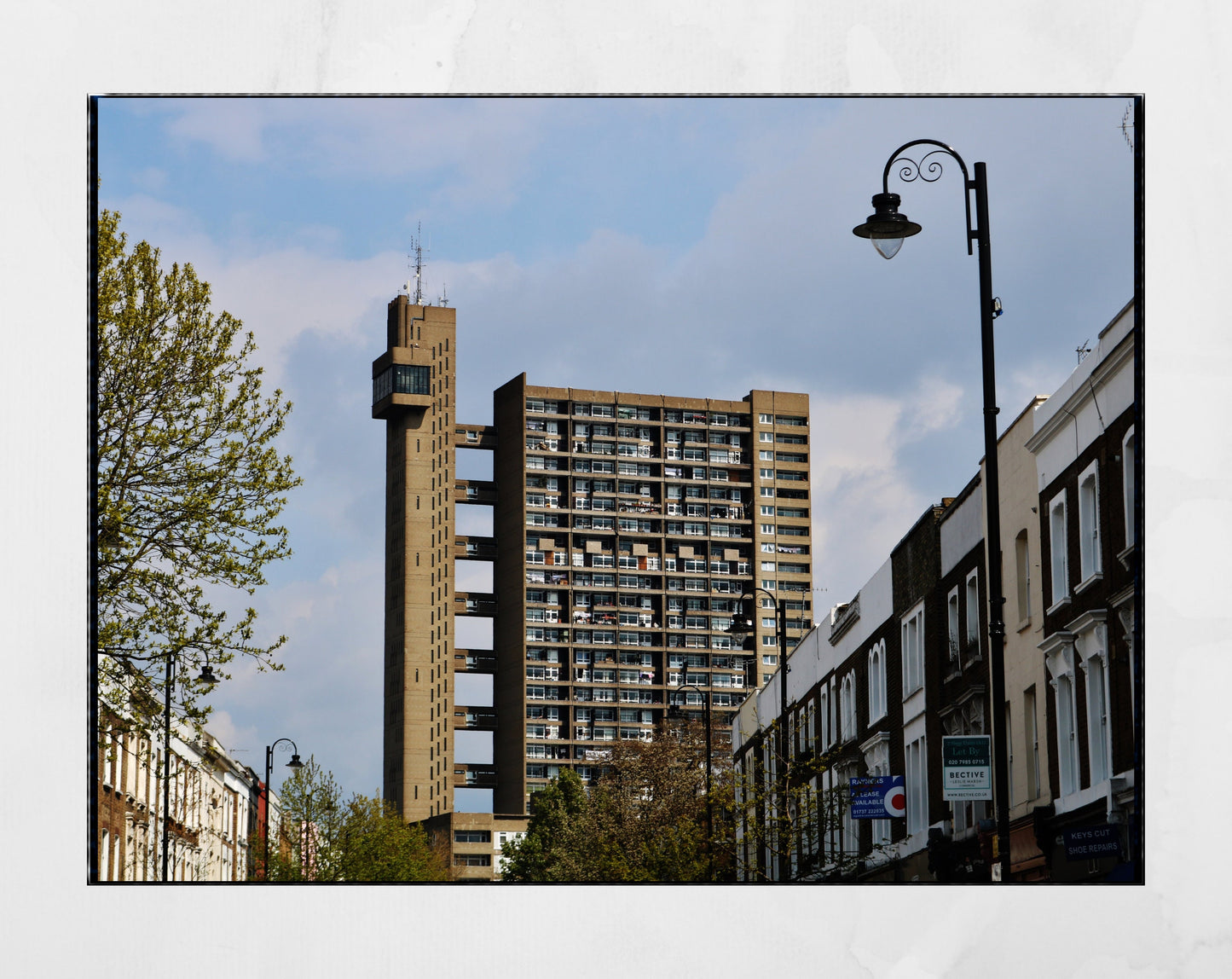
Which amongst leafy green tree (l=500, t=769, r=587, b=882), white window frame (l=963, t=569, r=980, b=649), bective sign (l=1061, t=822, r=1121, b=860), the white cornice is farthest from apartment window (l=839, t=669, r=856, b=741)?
leafy green tree (l=500, t=769, r=587, b=882)

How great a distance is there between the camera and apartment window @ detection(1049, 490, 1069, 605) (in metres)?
17.3

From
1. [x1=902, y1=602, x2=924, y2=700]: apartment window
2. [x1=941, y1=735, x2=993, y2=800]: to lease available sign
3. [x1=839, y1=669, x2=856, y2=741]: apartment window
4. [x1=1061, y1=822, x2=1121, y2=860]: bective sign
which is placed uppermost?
[x1=902, y1=602, x2=924, y2=700]: apartment window

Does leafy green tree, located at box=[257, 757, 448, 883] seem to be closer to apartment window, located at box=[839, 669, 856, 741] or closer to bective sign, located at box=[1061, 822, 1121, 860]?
apartment window, located at box=[839, 669, 856, 741]

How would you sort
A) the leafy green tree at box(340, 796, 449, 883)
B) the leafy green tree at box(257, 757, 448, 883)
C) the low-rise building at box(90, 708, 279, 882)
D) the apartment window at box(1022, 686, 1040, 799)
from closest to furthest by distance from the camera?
the low-rise building at box(90, 708, 279, 882) < the apartment window at box(1022, 686, 1040, 799) < the leafy green tree at box(257, 757, 448, 883) < the leafy green tree at box(340, 796, 449, 883)

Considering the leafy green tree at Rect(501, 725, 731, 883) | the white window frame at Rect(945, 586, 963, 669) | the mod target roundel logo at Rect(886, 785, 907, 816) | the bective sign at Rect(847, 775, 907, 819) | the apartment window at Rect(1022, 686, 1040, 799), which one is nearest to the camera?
the apartment window at Rect(1022, 686, 1040, 799)

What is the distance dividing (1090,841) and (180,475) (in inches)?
380

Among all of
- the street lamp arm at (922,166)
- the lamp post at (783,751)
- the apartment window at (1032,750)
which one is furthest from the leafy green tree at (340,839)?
the street lamp arm at (922,166)

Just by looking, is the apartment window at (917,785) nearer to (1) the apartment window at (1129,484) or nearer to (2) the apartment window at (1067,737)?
(2) the apartment window at (1067,737)

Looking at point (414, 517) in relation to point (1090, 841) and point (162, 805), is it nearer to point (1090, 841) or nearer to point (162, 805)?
point (162, 805)

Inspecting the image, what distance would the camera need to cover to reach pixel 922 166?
15422 millimetres

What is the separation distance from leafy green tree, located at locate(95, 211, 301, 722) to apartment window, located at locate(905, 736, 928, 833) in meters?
7.91
